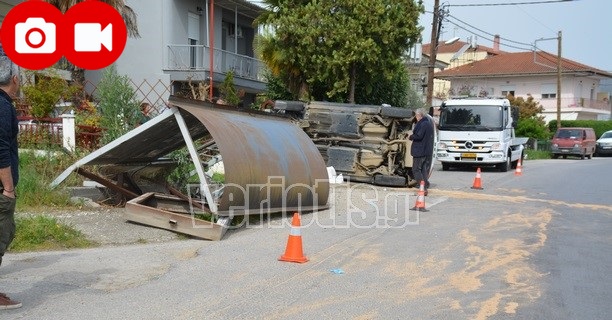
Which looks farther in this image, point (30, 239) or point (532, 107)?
point (532, 107)

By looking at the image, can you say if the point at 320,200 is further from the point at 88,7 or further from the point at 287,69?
the point at 287,69

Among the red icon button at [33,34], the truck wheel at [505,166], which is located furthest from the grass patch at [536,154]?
the red icon button at [33,34]

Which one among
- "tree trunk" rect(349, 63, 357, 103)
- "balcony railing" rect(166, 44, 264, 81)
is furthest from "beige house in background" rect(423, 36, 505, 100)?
"tree trunk" rect(349, 63, 357, 103)

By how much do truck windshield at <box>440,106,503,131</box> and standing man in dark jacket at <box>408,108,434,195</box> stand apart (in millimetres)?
9560

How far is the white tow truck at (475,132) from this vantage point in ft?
77.6

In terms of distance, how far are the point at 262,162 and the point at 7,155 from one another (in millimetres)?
5036

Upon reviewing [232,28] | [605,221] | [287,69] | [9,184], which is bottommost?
[605,221]

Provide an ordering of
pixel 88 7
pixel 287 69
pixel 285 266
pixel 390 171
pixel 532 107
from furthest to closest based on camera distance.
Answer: pixel 532 107
pixel 287 69
pixel 88 7
pixel 390 171
pixel 285 266

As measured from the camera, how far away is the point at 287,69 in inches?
990

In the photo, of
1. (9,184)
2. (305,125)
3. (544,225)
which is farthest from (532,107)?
(9,184)

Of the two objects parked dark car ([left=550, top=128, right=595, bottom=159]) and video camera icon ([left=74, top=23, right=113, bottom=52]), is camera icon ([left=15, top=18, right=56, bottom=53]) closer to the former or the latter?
video camera icon ([left=74, top=23, right=113, bottom=52])

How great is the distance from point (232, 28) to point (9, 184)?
90.5 ft

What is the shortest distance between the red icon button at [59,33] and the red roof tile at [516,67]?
43.6 metres

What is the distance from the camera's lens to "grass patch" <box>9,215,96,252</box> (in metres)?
8.30
